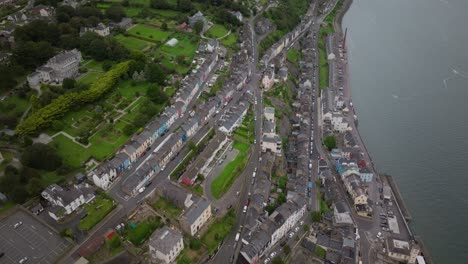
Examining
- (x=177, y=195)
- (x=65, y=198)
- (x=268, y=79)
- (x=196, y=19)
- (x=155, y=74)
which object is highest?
(x=268, y=79)

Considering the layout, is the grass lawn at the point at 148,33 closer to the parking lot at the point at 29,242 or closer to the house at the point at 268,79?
the house at the point at 268,79

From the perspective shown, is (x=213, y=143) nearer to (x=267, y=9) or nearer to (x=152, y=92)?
(x=152, y=92)

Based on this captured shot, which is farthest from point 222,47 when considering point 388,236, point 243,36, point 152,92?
point 388,236

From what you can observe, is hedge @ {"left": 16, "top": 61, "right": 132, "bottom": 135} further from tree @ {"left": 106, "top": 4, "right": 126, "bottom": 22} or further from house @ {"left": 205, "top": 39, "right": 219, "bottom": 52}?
tree @ {"left": 106, "top": 4, "right": 126, "bottom": 22}

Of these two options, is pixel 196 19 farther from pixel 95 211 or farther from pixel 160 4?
pixel 95 211

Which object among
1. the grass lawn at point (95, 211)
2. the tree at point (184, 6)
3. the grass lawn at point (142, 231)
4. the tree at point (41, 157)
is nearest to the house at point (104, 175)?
the grass lawn at point (95, 211)

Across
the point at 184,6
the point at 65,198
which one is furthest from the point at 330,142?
the point at 184,6
